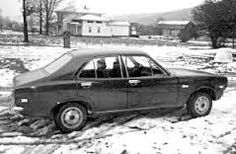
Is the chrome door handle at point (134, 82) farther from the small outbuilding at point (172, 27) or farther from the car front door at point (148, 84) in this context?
the small outbuilding at point (172, 27)

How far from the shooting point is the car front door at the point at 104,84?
5.50 metres

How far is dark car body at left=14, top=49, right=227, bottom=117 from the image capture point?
5.24m

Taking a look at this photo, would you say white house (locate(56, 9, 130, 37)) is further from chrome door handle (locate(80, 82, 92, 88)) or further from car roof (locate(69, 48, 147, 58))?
chrome door handle (locate(80, 82, 92, 88))

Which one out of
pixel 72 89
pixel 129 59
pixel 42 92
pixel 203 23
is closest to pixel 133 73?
pixel 129 59

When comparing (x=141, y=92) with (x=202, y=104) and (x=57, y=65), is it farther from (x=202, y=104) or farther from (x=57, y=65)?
(x=57, y=65)

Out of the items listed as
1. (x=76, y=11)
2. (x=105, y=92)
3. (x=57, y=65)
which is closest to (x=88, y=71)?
(x=105, y=92)

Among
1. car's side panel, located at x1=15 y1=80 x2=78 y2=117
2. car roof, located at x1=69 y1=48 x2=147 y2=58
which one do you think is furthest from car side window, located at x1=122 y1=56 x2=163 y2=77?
car's side panel, located at x1=15 y1=80 x2=78 y2=117

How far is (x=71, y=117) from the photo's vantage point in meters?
5.48

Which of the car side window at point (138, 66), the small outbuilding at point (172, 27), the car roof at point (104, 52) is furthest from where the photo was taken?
the small outbuilding at point (172, 27)

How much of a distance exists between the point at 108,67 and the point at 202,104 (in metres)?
2.42

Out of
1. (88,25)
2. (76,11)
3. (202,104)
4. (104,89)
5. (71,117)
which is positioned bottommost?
(71,117)

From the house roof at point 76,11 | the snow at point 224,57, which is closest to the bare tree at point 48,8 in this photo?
the house roof at point 76,11

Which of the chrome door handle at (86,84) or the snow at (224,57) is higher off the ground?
the snow at (224,57)

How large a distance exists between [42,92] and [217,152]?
3315 mm
